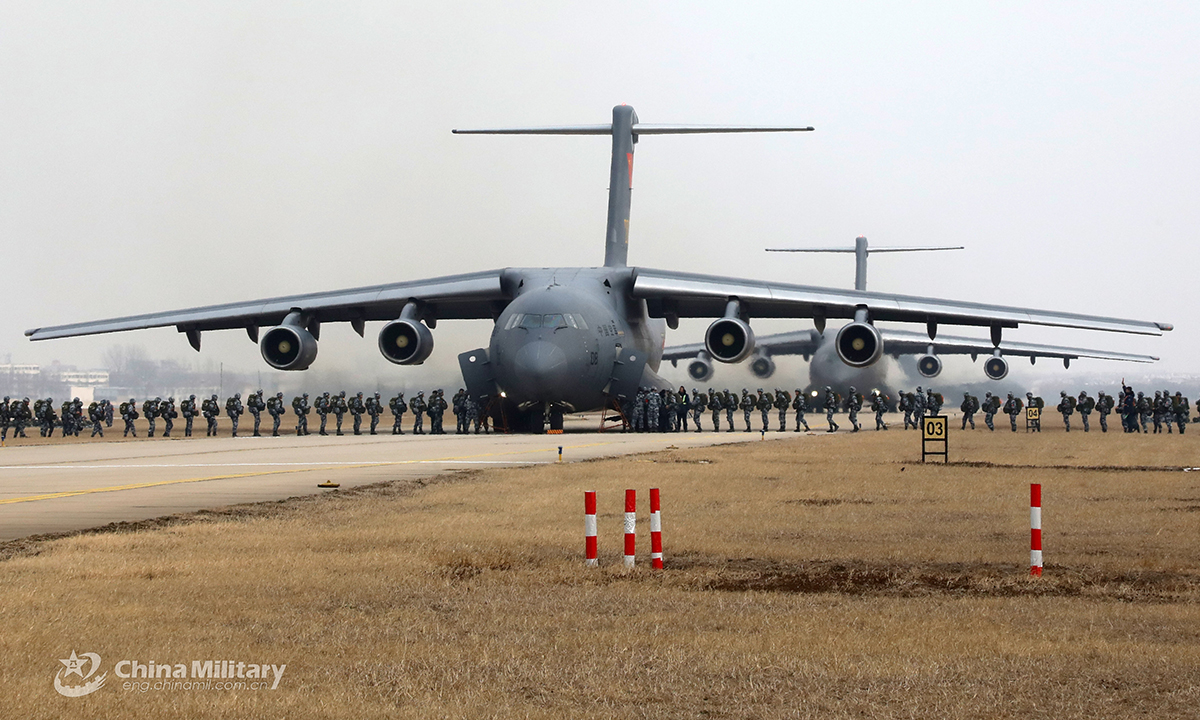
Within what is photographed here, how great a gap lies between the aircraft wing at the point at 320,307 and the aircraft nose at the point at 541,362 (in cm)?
352

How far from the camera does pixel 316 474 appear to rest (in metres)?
19.0

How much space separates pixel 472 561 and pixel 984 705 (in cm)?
494

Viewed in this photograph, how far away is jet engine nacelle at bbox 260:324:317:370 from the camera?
3362cm

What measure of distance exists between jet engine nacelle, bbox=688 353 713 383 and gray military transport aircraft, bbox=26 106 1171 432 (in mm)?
27479

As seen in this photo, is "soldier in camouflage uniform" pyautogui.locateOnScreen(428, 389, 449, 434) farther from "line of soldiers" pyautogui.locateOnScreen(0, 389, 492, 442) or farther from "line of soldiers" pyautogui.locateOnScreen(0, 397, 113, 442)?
"line of soldiers" pyautogui.locateOnScreen(0, 397, 113, 442)

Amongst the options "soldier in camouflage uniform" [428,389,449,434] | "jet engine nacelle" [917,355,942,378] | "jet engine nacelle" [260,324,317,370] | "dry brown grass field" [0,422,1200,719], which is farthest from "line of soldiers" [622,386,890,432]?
"dry brown grass field" [0,422,1200,719]

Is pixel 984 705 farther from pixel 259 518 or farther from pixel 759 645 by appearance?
pixel 259 518

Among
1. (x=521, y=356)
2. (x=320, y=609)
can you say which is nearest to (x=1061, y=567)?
(x=320, y=609)

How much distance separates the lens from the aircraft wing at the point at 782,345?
6218cm

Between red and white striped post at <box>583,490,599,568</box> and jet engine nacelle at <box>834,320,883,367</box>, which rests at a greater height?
jet engine nacelle at <box>834,320,883,367</box>

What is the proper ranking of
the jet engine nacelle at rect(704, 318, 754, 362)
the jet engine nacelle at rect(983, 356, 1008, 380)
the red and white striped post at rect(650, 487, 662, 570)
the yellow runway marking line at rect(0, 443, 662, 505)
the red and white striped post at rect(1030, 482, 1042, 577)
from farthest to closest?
the jet engine nacelle at rect(983, 356, 1008, 380) < the jet engine nacelle at rect(704, 318, 754, 362) < the yellow runway marking line at rect(0, 443, 662, 505) < the red and white striped post at rect(650, 487, 662, 570) < the red and white striped post at rect(1030, 482, 1042, 577)

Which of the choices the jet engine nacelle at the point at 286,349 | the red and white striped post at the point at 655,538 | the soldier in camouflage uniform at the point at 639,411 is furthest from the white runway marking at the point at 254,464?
the soldier in camouflage uniform at the point at 639,411

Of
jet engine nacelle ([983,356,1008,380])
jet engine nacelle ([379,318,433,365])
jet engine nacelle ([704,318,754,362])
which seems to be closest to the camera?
jet engine nacelle ([704,318,754,362])

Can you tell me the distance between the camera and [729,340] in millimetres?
32625
